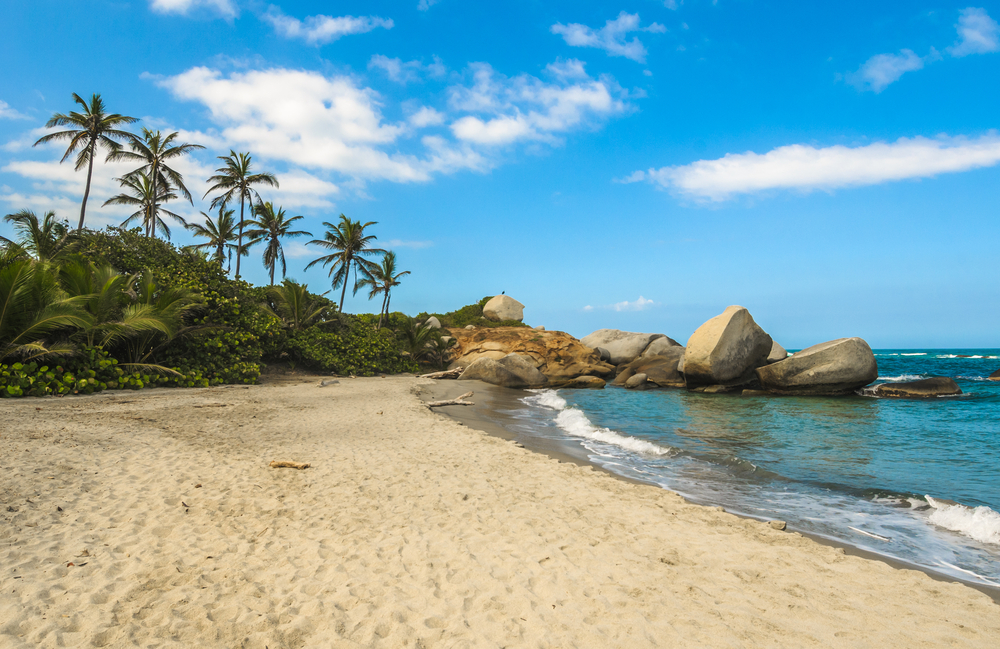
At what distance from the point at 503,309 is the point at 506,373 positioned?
62.7 feet

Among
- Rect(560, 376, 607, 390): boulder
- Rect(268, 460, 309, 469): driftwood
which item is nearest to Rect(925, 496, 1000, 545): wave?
Rect(268, 460, 309, 469): driftwood

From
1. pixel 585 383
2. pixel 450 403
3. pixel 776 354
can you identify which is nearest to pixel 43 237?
pixel 450 403

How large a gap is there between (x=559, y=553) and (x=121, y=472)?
533 cm

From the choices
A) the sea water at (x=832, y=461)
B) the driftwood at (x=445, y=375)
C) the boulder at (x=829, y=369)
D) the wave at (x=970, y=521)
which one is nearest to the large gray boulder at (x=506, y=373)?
the driftwood at (x=445, y=375)

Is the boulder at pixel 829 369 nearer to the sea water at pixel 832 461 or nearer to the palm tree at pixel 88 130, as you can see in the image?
the sea water at pixel 832 461

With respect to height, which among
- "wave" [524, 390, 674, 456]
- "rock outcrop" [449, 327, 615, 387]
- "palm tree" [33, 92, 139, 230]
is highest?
"palm tree" [33, 92, 139, 230]

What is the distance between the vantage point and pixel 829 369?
19.9 m

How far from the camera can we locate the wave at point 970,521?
5.49m

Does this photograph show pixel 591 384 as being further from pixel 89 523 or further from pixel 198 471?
pixel 89 523

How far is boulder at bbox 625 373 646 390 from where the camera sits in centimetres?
2456

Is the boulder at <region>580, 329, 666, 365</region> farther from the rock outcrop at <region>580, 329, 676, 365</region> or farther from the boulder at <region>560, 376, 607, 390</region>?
the boulder at <region>560, 376, 607, 390</region>

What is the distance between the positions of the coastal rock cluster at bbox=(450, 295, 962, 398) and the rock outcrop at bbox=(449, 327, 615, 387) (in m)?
0.06

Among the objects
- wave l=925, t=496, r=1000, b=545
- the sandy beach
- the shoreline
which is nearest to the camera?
the sandy beach

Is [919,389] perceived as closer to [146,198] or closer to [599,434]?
[599,434]
